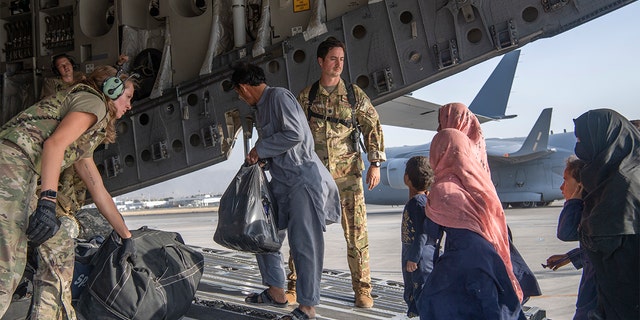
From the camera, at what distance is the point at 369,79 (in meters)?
5.45

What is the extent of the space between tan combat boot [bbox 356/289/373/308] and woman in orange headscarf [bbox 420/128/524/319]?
142cm

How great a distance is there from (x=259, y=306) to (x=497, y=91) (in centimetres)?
2528

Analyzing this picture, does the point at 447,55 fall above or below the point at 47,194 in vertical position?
above

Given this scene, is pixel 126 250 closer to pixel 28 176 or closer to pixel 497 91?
pixel 28 176

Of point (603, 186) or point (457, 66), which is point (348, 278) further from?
point (603, 186)

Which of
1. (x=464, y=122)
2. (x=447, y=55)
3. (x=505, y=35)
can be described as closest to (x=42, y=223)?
(x=464, y=122)

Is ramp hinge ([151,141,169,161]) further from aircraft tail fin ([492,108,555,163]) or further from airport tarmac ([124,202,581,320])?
aircraft tail fin ([492,108,555,163])

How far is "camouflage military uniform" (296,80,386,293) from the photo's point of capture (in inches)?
161

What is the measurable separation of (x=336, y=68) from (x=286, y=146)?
3.00 feet

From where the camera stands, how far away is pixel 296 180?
11.7 feet

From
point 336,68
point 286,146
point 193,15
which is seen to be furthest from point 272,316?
point 193,15

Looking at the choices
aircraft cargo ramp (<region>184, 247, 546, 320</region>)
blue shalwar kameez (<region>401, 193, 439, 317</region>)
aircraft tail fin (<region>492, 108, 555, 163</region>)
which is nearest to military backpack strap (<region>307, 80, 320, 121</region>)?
blue shalwar kameez (<region>401, 193, 439, 317</region>)

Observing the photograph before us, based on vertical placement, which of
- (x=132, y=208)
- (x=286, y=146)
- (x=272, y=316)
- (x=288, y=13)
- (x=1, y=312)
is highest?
(x=132, y=208)

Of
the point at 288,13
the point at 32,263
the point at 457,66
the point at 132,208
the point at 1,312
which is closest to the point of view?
the point at 1,312
